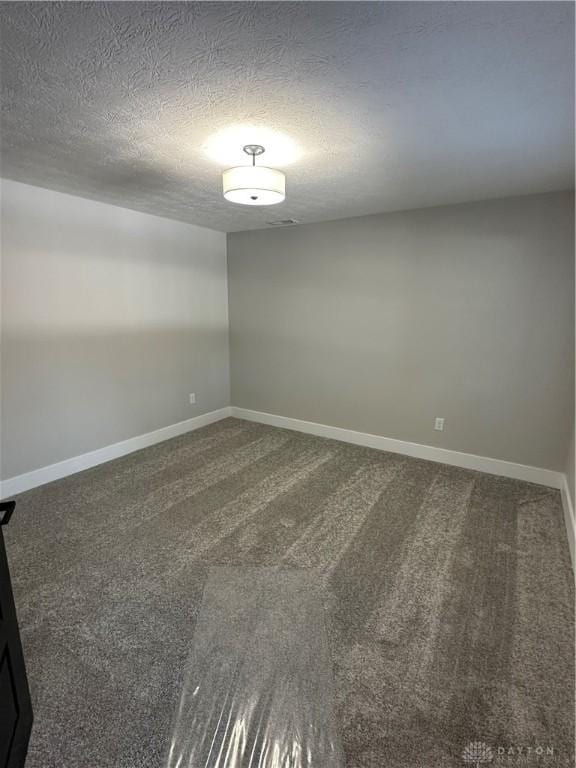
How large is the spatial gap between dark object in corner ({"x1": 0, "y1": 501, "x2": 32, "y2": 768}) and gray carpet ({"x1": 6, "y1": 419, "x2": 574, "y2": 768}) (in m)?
0.11

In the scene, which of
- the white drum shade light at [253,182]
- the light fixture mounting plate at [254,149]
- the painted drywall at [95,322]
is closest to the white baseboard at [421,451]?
the painted drywall at [95,322]

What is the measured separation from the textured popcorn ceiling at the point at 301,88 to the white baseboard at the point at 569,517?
219 centimetres

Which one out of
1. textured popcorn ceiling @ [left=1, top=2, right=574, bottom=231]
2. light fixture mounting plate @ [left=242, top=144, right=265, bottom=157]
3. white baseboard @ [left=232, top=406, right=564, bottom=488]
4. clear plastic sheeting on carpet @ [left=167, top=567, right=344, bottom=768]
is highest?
light fixture mounting plate @ [left=242, top=144, right=265, bottom=157]

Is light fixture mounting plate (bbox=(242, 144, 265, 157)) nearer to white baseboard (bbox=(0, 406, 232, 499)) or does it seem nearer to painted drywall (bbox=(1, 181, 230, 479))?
painted drywall (bbox=(1, 181, 230, 479))

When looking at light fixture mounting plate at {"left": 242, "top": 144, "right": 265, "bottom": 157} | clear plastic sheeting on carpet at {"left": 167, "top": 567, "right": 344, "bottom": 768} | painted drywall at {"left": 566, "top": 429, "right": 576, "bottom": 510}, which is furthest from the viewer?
painted drywall at {"left": 566, "top": 429, "right": 576, "bottom": 510}

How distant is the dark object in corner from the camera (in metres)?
1.10

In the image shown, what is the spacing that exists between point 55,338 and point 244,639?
2.70m

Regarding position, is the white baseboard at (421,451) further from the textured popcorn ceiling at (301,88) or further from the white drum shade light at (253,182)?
the white drum shade light at (253,182)

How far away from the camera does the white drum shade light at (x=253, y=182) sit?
6.97 feet

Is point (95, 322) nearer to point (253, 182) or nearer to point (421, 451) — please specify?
point (253, 182)

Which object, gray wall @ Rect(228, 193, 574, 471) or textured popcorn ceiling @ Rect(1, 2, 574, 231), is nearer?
textured popcorn ceiling @ Rect(1, 2, 574, 231)

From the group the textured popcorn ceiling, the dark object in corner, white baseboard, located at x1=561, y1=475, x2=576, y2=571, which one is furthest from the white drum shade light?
white baseboard, located at x1=561, y1=475, x2=576, y2=571

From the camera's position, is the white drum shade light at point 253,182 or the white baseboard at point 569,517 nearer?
the white drum shade light at point 253,182

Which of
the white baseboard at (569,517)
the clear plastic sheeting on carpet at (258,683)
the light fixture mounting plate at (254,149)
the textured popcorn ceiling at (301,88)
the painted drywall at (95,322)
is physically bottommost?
the clear plastic sheeting on carpet at (258,683)
